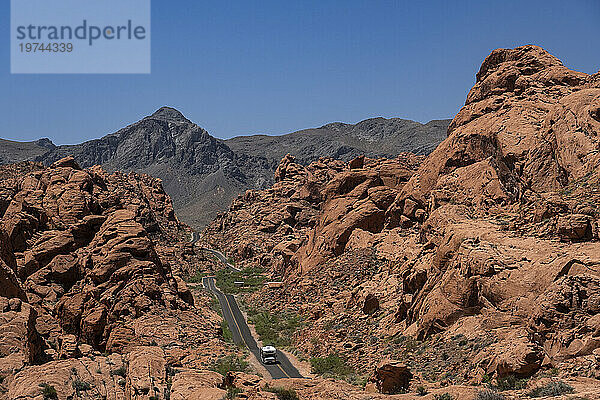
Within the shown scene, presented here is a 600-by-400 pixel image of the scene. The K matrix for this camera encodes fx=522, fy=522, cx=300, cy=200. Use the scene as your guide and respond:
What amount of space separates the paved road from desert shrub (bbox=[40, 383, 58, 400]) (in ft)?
59.4

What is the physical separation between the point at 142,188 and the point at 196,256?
4884 cm

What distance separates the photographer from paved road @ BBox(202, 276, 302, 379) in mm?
35406

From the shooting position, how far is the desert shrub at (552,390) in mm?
14805

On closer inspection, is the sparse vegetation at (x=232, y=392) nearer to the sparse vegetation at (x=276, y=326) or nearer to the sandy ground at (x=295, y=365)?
the sandy ground at (x=295, y=365)

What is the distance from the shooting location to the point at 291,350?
135 feet

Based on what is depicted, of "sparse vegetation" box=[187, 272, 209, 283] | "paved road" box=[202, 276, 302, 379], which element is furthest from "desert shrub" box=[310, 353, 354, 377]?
"sparse vegetation" box=[187, 272, 209, 283]

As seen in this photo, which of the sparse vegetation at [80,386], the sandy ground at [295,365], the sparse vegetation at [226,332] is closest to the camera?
the sparse vegetation at [80,386]

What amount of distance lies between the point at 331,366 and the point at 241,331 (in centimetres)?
1754

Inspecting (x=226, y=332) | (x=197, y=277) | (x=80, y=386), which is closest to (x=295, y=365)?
(x=226, y=332)

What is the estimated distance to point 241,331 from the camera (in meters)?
49.1

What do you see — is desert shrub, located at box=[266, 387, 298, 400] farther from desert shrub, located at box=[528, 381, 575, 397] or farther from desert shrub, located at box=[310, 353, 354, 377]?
desert shrub, located at box=[310, 353, 354, 377]

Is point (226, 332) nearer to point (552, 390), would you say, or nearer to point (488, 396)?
point (488, 396)

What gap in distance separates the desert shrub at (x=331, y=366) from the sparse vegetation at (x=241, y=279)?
115 feet

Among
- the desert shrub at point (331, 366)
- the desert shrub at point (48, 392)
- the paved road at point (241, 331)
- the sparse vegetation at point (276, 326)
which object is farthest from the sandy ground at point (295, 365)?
the desert shrub at point (48, 392)
